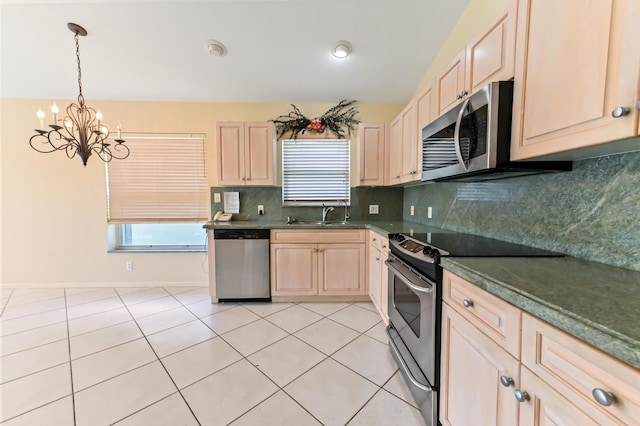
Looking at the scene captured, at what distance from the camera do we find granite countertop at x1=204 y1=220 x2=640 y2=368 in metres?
0.51

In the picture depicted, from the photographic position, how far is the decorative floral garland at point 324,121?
3.17 m

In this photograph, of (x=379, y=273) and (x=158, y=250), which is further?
(x=158, y=250)

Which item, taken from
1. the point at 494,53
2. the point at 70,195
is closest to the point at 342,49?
the point at 494,53

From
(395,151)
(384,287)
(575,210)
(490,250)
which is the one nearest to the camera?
(575,210)

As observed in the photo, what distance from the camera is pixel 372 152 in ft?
9.61

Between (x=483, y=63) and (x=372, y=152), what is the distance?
1.62m

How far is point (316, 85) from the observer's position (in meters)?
2.89

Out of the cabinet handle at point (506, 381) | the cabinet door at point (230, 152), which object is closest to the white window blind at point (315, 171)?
the cabinet door at point (230, 152)

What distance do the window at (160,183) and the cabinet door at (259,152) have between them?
0.76m

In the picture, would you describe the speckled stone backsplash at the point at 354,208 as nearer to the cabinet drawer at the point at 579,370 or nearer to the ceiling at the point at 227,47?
the ceiling at the point at 227,47

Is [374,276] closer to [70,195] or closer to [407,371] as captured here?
[407,371]

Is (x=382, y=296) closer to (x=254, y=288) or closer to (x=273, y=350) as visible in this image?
(x=273, y=350)

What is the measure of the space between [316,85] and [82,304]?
148 inches

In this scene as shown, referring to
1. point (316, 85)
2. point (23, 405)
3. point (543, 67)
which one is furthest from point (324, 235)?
point (23, 405)
